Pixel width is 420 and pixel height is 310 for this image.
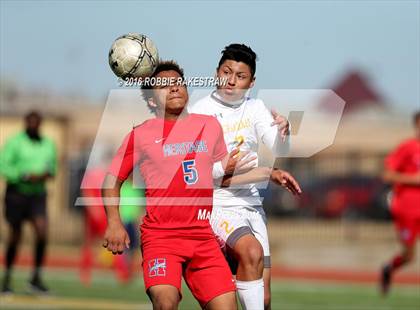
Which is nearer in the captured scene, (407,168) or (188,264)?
(188,264)

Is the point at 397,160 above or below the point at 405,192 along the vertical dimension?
above

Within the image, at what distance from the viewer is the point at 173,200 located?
303 inches

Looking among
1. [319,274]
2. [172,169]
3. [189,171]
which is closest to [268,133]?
[189,171]

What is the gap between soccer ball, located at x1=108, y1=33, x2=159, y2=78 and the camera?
819cm

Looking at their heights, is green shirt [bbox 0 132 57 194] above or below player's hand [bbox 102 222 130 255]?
below

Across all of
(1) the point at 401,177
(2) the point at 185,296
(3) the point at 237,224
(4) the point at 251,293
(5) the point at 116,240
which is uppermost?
(5) the point at 116,240

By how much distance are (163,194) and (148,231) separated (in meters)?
0.28

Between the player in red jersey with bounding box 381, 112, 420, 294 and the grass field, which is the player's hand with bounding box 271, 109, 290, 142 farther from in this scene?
the player in red jersey with bounding box 381, 112, 420, 294

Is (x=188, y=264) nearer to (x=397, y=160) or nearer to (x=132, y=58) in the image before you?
(x=132, y=58)

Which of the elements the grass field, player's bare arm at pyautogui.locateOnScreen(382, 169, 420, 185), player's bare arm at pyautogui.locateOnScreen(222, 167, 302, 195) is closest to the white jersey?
player's bare arm at pyautogui.locateOnScreen(222, 167, 302, 195)

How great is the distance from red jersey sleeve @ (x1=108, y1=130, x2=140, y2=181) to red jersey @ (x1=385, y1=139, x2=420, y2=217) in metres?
8.06

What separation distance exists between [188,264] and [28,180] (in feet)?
24.6

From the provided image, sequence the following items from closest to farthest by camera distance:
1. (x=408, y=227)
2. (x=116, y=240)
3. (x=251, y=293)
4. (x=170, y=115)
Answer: (x=116, y=240), (x=170, y=115), (x=251, y=293), (x=408, y=227)

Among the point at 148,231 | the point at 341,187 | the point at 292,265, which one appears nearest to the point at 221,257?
the point at 148,231
